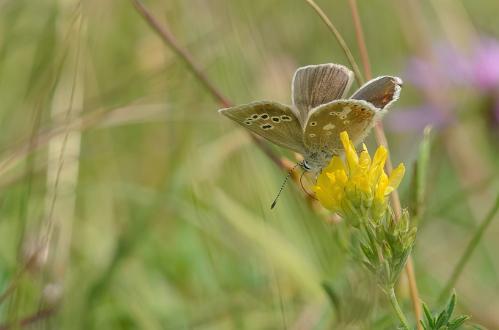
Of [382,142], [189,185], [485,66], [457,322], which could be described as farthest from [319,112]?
[485,66]

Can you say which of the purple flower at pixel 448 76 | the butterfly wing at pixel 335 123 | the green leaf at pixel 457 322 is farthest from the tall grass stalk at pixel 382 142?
the purple flower at pixel 448 76

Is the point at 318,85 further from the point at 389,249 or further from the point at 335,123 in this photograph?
the point at 389,249

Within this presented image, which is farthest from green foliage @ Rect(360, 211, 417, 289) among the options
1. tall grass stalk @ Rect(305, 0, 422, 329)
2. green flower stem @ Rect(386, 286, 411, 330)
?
tall grass stalk @ Rect(305, 0, 422, 329)

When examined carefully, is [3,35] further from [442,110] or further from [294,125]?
[442,110]

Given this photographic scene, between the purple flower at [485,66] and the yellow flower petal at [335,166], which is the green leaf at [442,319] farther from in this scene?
the purple flower at [485,66]

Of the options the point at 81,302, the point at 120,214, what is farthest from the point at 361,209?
the point at 120,214

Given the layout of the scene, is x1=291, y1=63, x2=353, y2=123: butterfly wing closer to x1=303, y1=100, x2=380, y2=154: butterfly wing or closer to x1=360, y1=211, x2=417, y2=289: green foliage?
x1=303, y1=100, x2=380, y2=154: butterfly wing
